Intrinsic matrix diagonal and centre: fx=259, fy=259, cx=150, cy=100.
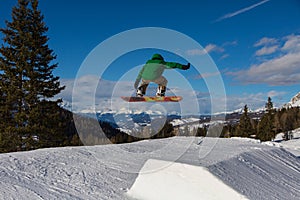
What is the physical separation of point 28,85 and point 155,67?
14383mm

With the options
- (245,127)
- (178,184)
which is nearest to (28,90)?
(178,184)

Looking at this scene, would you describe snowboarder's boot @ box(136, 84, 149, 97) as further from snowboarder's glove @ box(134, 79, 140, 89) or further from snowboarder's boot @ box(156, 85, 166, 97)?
snowboarder's boot @ box(156, 85, 166, 97)

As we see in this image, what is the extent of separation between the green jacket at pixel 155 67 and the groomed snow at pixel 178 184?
272 cm

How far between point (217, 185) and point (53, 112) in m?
17.2

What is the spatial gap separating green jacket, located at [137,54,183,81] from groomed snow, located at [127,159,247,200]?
107 inches

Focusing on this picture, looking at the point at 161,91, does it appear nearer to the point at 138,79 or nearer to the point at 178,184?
the point at 138,79

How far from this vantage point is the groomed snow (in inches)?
200

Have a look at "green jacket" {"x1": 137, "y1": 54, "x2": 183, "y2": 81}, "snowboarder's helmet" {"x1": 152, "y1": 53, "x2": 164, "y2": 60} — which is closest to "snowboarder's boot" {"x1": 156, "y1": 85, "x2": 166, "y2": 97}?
"green jacket" {"x1": 137, "y1": 54, "x2": 183, "y2": 81}

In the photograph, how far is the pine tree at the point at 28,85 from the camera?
1838 centimetres

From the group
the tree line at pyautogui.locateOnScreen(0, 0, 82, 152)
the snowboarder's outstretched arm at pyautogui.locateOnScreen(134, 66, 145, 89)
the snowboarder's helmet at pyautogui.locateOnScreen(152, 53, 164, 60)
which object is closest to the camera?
the snowboarder's helmet at pyautogui.locateOnScreen(152, 53, 164, 60)

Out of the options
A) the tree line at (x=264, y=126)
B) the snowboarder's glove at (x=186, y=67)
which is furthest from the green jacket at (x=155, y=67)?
the tree line at (x=264, y=126)

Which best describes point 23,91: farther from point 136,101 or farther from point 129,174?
point 129,174

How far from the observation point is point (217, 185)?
5098 millimetres

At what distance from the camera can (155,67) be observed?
7.60m
